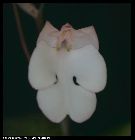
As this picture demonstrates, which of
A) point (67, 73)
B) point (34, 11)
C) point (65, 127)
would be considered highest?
point (34, 11)

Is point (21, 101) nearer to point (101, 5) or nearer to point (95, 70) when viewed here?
point (95, 70)

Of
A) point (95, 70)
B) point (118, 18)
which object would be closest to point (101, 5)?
point (118, 18)

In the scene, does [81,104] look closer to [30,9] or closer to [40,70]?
[40,70]

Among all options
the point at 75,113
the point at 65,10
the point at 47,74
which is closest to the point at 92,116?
the point at 75,113

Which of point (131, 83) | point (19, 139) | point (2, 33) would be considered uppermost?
point (2, 33)

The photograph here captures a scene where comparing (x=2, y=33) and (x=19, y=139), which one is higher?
(x=2, y=33)

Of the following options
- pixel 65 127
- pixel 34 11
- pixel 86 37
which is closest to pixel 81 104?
pixel 65 127
